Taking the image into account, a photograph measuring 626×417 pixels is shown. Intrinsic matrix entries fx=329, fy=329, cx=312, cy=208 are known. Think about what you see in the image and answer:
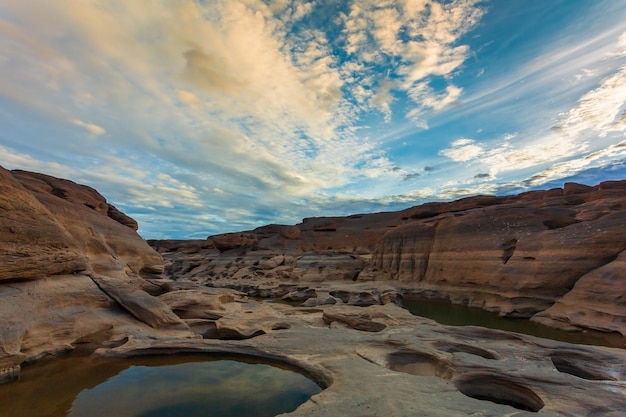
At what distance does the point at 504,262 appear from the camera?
2116 centimetres

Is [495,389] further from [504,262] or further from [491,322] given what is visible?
A: [504,262]

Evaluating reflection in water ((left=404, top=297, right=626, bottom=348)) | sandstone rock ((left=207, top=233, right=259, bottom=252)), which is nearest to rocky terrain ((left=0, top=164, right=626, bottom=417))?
reflection in water ((left=404, top=297, right=626, bottom=348))

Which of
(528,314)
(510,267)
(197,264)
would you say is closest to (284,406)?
(528,314)

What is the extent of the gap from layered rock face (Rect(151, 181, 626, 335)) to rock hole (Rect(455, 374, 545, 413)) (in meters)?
10.8

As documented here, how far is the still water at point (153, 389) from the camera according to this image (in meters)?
5.80

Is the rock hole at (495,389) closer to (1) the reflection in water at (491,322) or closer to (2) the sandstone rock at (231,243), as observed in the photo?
(1) the reflection in water at (491,322)

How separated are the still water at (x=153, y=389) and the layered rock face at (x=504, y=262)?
14.9 metres

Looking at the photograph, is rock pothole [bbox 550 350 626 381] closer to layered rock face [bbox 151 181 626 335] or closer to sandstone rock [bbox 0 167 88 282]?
layered rock face [bbox 151 181 626 335]

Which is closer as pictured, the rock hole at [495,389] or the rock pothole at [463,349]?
the rock hole at [495,389]

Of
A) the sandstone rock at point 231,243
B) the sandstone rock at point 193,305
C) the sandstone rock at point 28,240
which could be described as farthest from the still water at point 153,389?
the sandstone rock at point 231,243

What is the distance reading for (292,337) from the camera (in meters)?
9.84

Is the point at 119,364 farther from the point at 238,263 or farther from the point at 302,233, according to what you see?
the point at 302,233

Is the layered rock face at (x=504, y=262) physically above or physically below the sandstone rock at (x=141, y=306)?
Answer: above

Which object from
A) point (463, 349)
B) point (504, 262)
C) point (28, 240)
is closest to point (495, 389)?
point (463, 349)
